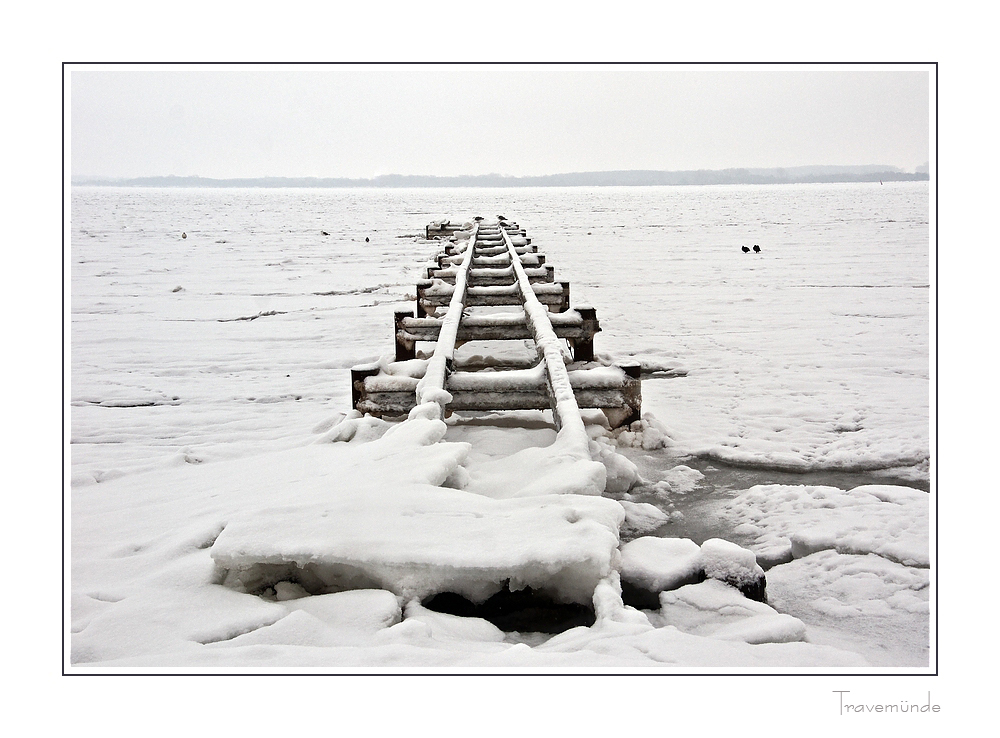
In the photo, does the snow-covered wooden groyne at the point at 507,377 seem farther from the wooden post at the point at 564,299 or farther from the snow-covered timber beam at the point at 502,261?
the snow-covered timber beam at the point at 502,261

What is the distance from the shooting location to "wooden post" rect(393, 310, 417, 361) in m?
4.59

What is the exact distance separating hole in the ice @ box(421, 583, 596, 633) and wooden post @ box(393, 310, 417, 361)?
2.81m

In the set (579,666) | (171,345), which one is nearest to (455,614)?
(579,666)

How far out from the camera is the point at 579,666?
1.66 m

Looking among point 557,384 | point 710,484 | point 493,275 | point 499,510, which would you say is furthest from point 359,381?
point 493,275

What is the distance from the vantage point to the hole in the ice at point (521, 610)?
6.20 ft

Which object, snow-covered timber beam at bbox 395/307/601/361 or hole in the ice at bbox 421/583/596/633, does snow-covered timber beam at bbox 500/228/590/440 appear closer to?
snow-covered timber beam at bbox 395/307/601/361

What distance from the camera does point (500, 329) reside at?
4.72m

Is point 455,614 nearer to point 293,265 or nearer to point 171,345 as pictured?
point 171,345

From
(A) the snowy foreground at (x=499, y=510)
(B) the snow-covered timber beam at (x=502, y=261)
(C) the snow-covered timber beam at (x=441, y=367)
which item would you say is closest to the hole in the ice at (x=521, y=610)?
(A) the snowy foreground at (x=499, y=510)

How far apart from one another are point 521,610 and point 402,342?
9.37 feet

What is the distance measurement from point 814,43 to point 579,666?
2.53 m

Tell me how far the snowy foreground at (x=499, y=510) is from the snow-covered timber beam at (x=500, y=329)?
537 millimetres

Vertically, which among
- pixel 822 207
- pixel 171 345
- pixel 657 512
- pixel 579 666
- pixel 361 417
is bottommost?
pixel 579 666
